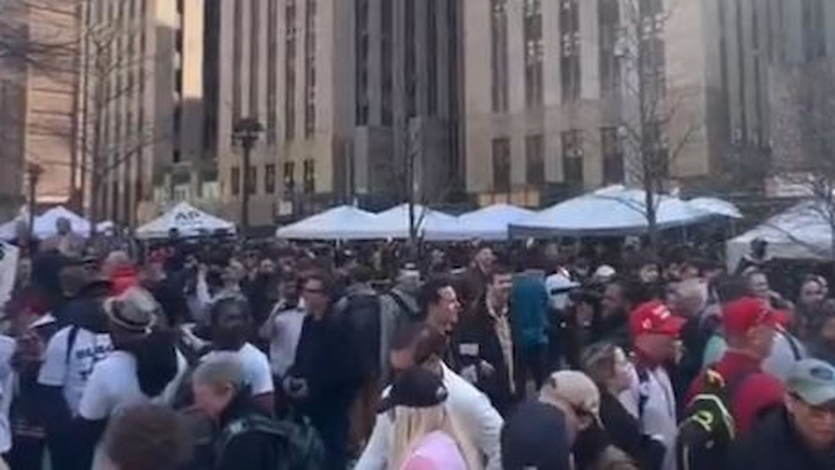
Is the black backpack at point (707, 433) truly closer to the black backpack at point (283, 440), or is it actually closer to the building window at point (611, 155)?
the black backpack at point (283, 440)

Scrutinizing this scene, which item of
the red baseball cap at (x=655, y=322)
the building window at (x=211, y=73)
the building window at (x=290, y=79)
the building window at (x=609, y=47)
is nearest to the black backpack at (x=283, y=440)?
the red baseball cap at (x=655, y=322)

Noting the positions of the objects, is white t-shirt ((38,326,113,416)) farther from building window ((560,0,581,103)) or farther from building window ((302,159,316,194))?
building window ((302,159,316,194))

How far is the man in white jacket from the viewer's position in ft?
13.8

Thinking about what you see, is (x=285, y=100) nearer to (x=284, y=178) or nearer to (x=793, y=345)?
(x=284, y=178)

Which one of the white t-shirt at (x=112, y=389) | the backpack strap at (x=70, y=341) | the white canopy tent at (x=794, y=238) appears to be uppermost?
the white canopy tent at (x=794, y=238)

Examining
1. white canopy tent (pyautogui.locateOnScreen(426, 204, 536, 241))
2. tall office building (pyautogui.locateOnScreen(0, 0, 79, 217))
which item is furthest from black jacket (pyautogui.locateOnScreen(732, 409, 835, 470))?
white canopy tent (pyautogui.locateOnScreen(426, 204, 536, 241))

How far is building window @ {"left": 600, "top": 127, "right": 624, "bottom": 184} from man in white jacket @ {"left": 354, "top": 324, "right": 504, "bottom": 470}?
4667cm

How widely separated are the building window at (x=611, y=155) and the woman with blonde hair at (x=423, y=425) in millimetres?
47467

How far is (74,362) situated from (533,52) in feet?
168

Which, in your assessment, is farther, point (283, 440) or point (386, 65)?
point (386, 65)

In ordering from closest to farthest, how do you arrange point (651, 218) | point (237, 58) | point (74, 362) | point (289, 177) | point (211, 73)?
point (74, 362), point (651, 218), point (289, 177), point (237, 58), point (211, 73)

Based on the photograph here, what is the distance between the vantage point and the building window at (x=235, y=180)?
68375 mm

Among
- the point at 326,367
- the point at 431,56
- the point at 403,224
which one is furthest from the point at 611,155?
the point at 326,367

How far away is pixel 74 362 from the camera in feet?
20.0
